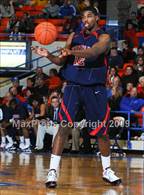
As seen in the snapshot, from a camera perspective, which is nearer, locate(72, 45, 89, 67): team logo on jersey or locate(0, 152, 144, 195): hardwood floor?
locate(0, 152, 144, 195): hardwood floor

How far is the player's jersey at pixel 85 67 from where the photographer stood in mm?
8031

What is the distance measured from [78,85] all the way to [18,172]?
212 cm

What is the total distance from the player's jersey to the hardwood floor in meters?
1.29

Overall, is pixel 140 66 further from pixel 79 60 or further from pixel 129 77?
pixel 79 60

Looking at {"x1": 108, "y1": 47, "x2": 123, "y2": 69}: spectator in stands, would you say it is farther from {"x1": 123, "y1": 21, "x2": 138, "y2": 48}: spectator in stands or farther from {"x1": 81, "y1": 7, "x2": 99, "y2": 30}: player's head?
{"x1": 81, "y1": 7, "x2": 99, "y2": 30}: player's head

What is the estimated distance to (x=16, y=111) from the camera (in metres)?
16.4

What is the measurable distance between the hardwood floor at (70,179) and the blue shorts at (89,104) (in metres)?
0.74

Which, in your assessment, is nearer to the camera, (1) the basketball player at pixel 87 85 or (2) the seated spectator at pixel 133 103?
(1) the basketball player at pixel 87 85

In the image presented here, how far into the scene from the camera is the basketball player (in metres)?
8.02

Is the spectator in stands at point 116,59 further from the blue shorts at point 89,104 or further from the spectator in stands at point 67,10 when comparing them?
the blue shorts at point 89,104

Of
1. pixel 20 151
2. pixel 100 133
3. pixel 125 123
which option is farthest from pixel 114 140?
pixel 100 133

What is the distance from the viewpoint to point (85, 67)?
26.4 feet

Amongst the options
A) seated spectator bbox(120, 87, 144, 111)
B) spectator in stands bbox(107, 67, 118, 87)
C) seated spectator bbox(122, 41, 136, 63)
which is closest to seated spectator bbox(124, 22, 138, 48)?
seated spectator bbox(122, 41, 136, 63)

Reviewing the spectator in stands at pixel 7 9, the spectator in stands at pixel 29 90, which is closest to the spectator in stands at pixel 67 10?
the spectator in stands at pixel 7 9
